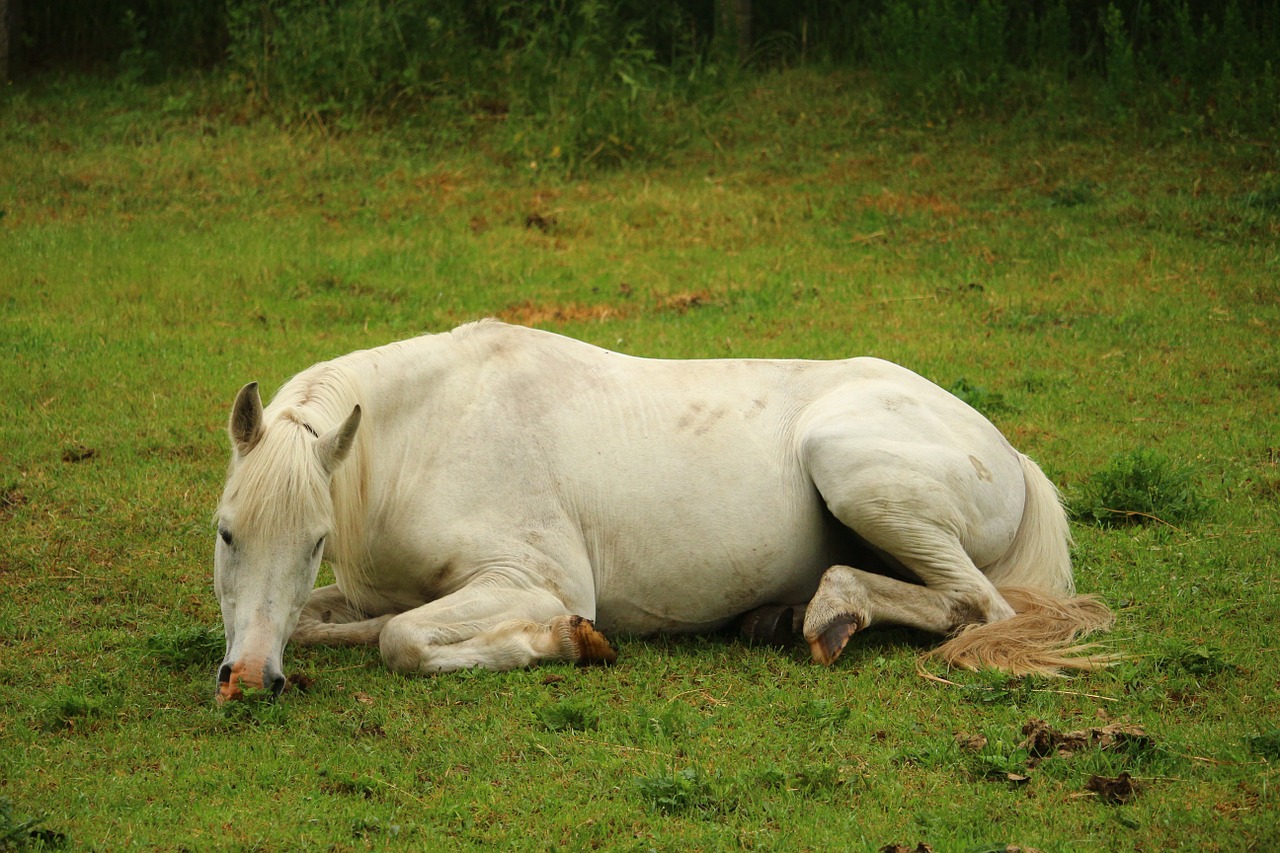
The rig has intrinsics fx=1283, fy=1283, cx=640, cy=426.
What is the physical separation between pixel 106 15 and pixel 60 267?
22.8 ft

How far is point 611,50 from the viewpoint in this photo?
14891mm

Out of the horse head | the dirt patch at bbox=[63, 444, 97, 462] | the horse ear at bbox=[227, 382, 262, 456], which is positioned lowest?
the dirt patch at bbox=[63, 444, 97, 462]

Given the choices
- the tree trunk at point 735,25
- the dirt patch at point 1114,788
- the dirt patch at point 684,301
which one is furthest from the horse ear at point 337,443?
the tree trunk at point 735,25

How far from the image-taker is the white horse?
487 centimetres

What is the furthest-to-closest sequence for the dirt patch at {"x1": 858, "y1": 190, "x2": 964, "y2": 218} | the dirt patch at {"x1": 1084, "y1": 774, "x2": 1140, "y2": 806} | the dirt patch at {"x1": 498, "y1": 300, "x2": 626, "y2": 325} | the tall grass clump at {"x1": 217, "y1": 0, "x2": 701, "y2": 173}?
the tall grass clump at {"x1": 217, "y1": 0, "x2": 701, "y2": 173}
the dirt patch at {"x1": 858, "y1": 190, "x2": 964, "y2": 218}
the dirt patch at {"x1": 498, "y1": 300, "x2": 626, "y2": 325}
the dirt patch at {"x1": 1084, "y1": 774, "x2": 1140, "y2": 806}

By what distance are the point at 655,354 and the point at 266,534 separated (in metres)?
4.87

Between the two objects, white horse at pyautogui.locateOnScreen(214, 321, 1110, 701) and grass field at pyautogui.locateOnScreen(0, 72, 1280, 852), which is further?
white horse at pyautogui.locateOnScreen(214, 321, 1110, 701)

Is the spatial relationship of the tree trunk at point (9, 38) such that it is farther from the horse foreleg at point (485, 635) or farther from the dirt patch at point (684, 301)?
the horse foreleg at point (485, 635)

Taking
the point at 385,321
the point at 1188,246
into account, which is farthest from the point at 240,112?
the point at 1188,246

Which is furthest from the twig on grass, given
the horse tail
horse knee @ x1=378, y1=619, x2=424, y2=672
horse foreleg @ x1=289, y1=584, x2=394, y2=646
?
horse foreleg @ x1=289, y1=584, x2=394, y2=646

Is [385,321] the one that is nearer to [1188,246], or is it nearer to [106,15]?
[1188,246]

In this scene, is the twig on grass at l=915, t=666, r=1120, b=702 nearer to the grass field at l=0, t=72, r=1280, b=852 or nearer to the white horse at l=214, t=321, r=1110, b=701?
the grass field at l=0, t=72, r=1280, b=852

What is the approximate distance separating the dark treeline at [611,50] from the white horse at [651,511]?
925 cm

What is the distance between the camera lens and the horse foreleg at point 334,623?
16.7 ft
